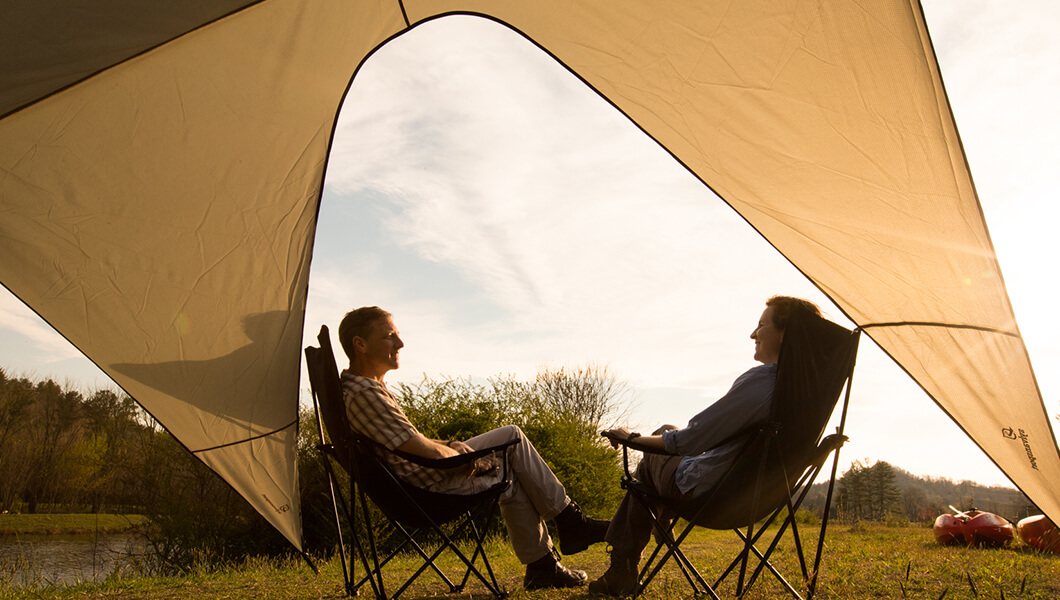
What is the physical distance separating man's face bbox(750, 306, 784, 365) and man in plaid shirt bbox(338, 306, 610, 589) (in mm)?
965

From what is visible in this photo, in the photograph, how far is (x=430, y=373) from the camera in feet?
26.0

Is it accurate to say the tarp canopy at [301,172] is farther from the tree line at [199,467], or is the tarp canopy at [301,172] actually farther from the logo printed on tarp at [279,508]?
the tree line at [199,467]

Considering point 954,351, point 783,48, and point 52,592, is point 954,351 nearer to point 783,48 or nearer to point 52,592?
point 783,48

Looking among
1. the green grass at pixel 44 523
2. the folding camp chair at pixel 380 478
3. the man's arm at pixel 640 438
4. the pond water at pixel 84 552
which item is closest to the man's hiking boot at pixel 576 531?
the folding camp chair at pixel 380 478

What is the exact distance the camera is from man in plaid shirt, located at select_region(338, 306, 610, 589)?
7.83 feet

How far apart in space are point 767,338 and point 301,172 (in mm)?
2264

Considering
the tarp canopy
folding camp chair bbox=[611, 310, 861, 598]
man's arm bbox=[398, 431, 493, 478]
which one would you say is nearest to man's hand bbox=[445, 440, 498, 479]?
man's arm bbox=[398, 431, 493, 478]

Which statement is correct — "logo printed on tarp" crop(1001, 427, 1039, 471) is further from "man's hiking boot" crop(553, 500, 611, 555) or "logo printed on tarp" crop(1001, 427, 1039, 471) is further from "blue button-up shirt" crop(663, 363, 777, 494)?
"man's hiking boot" crop(553, 500, 611, 555)

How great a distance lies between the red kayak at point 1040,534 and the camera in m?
4.82

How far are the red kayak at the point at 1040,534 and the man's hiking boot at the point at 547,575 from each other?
4.32 m

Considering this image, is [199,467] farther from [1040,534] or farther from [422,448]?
[1040,534]

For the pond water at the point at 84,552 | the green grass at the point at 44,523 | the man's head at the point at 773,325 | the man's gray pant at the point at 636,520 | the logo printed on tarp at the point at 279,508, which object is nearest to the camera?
the man's head at the point at 773,325

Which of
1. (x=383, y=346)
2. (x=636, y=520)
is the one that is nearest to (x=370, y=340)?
(x=383, y=346)

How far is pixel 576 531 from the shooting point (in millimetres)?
2611
